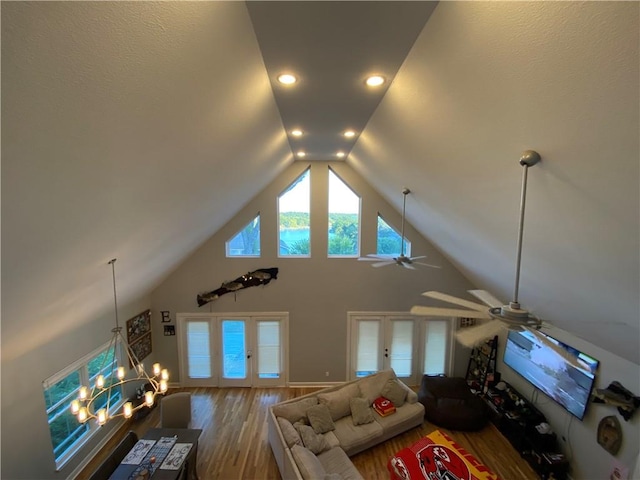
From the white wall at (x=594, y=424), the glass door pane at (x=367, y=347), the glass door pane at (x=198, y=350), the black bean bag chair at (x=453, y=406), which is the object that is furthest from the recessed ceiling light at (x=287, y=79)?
the black bean bag chair at (x=453, y=406)

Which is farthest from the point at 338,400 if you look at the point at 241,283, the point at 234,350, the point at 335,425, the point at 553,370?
the point at 553,370

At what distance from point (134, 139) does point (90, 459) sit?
5725mm

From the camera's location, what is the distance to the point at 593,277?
2537 millimetres

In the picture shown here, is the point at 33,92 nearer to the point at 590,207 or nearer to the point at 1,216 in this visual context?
the point at 1,216

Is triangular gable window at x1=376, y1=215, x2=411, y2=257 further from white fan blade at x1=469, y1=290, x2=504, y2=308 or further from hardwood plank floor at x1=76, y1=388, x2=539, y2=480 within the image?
white fan blade at x1=469, y1=290, x2=504, y2=308

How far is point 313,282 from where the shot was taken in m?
6.73

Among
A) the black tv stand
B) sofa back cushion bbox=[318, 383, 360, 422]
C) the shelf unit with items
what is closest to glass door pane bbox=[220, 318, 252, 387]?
sofa back cushion bbox=[318, 383, 360, 422]

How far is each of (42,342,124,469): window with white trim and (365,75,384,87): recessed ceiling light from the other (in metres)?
5.21

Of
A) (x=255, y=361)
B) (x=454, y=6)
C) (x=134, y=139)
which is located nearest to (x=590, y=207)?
Result: (x=454, y=6)

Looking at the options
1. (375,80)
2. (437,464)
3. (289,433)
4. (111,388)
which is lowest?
(289,433)

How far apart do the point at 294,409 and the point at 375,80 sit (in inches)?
200

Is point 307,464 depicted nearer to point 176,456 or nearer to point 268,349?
point 176,456

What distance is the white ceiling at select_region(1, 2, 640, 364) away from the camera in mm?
1189

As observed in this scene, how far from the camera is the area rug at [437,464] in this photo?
3.71 m
